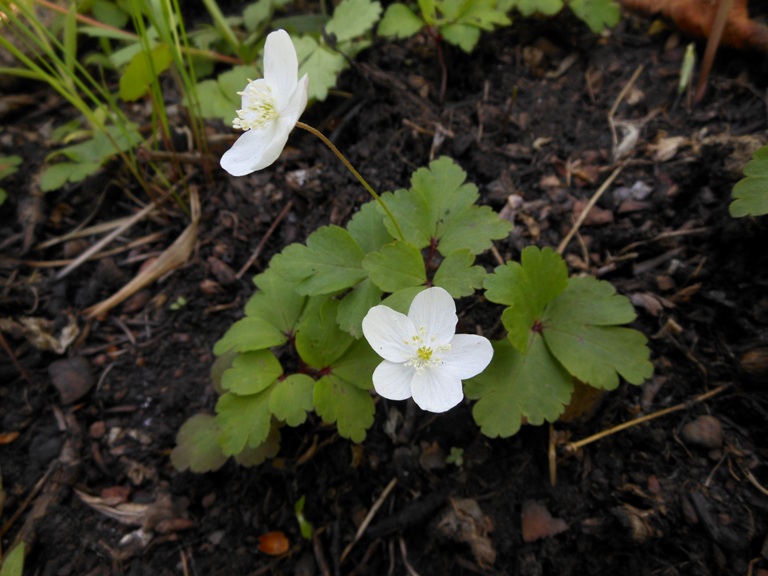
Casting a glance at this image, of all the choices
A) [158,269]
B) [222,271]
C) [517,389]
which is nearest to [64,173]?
[158,269]

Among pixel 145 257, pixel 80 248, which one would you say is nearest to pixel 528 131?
pixel 145 257

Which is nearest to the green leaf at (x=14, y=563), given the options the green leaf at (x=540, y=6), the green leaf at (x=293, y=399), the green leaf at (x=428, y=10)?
the green leaf at (x=293, y=399)

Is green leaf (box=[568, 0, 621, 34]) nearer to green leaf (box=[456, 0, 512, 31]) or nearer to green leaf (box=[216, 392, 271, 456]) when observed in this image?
green leaf (box=[456, 0, 512, 31])

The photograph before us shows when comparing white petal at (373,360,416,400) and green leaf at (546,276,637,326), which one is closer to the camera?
white petal at (373,360,416,400)

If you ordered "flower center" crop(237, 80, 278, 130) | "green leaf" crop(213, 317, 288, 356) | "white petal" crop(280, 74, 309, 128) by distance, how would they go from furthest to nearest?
"green leaf" crop(213, 317, 288, 356) → "flower center" crop(237, 80, 278, 130) → "white petal" crop(280, 74, 309, 128)

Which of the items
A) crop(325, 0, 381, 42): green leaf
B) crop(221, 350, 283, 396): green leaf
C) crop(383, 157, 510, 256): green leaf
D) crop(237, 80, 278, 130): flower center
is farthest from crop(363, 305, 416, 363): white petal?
crop(325, 0, 381, 42): green leaf

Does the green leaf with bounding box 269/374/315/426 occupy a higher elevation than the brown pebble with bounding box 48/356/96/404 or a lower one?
higher

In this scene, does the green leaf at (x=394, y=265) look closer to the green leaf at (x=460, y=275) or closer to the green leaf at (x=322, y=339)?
the green leaf at (x=460, y=275)

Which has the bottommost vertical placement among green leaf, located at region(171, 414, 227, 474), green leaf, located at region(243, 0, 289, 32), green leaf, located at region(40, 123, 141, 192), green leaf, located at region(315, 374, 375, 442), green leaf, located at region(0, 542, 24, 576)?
green leaf, located at region(0, 542, 24, 576)
